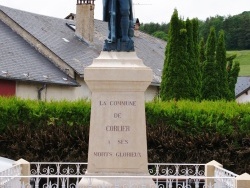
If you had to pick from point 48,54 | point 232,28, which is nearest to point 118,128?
point 48,54

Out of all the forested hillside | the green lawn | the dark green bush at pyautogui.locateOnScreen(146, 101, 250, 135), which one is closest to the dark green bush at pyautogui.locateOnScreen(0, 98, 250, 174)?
the dark green bush at pyautogui.locateOnScreen(146, 101, 250, 135)

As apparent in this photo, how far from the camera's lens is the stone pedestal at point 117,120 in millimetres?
12398

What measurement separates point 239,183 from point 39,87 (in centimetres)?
2565

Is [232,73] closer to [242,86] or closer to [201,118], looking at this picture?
[201,118]

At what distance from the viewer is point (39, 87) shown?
1423 inches

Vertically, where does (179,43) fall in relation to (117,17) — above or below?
below

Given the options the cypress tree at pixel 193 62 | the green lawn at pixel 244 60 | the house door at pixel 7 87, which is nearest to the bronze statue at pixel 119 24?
the cypress tree at pixel 193 62

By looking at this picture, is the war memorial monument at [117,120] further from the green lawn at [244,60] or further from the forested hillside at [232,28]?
the forested hillside at [232,28]

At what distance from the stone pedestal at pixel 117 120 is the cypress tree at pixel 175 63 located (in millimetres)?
17778

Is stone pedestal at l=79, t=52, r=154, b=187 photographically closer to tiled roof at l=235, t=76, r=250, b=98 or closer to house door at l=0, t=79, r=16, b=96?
house door at l=0, t=79, r=16, b=96

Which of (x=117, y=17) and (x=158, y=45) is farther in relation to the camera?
(x=158, y=45)

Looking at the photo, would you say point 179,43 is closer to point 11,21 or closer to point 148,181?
point 11,21

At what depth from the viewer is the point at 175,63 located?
31000 millimetres

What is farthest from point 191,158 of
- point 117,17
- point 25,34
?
point 25,34
